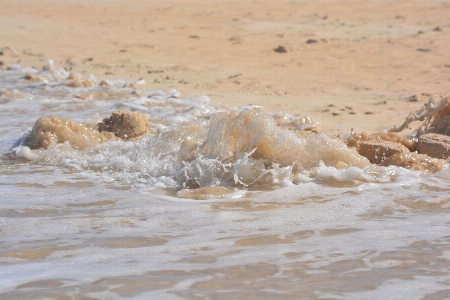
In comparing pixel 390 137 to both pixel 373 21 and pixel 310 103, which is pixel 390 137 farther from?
pixel 373 21

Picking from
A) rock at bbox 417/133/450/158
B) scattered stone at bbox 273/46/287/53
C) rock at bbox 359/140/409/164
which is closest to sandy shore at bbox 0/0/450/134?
scattered stone at bbox 273/46/287/53

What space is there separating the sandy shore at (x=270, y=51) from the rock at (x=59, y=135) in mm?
1738

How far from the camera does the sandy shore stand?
246 inches

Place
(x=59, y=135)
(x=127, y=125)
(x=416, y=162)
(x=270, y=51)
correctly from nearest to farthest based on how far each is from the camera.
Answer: (x=416, y=162) < (x=59, y=135) < (x=127, y=125) < (x=270, y=51)

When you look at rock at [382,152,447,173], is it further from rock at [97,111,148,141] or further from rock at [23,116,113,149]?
rock at [23,116,113,149]

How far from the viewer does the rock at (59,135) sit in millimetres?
4621

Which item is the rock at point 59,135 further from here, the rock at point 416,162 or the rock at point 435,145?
the rock at point 435,145

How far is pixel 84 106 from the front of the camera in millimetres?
6098

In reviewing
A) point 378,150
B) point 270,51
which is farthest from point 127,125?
point 270,51

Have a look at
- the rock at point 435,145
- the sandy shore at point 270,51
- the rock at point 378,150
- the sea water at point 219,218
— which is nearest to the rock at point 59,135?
the sea water at point 219,218

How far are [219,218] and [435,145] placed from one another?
1.86m

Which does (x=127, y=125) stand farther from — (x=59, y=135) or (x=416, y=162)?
(x=416, y=162)

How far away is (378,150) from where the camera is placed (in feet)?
13.8

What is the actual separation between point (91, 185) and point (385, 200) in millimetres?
1700
